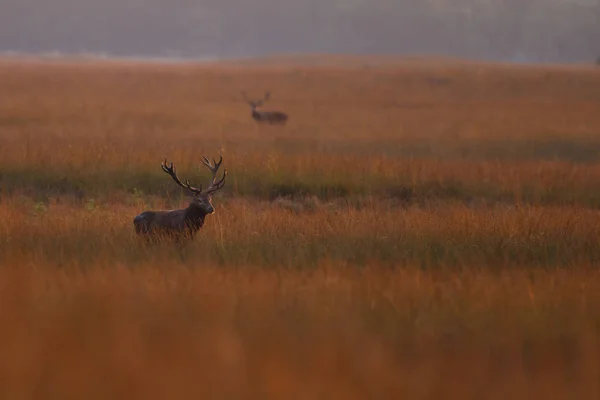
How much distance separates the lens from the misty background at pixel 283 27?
6944 inches

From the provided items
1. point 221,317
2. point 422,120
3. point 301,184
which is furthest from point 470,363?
point 422,120

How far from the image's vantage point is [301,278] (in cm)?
690

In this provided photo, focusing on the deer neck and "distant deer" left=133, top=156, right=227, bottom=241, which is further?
the deer neck

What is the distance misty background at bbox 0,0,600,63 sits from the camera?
176388 millimetres

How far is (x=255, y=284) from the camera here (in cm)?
663

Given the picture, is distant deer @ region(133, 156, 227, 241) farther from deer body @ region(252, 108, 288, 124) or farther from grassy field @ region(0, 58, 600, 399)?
deer body @ region(252, 108, 288, 124)

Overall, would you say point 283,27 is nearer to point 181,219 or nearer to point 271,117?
point 271,117

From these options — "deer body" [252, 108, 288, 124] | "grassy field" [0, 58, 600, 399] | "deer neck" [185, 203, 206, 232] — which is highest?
"deer neck" [185, 203, 206, 232]

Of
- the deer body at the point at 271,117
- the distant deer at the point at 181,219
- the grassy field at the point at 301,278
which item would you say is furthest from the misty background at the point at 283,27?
the distant deer at the point at 181,219

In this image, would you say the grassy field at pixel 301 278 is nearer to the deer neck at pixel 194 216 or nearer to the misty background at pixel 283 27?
the deer neck at pixel 194 216

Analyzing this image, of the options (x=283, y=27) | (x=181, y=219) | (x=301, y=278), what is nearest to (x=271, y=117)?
(x=181, y=219)

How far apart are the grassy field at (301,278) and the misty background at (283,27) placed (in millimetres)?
161805

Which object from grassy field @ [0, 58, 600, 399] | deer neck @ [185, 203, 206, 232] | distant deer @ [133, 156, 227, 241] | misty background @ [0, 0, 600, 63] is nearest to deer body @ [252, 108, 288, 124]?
grassy field @ [0, 58, 600, 399]

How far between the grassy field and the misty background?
531 ft
